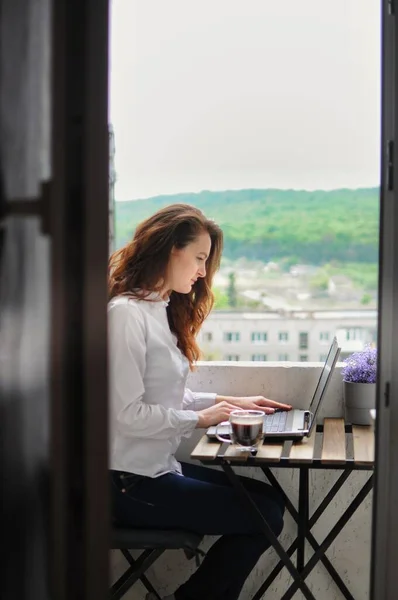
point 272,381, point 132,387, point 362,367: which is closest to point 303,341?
point 272,381

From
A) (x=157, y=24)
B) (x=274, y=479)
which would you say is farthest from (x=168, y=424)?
(x=157, y=24)

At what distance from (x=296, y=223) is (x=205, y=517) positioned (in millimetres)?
5891

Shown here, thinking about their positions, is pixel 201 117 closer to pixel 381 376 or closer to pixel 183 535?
pixel 183 535

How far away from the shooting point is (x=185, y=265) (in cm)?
247

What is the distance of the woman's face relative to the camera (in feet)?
8.07

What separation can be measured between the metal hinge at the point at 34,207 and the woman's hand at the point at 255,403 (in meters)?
1.53

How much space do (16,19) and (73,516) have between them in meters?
0.75

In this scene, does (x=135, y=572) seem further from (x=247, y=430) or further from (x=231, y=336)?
(x=231, y=336)

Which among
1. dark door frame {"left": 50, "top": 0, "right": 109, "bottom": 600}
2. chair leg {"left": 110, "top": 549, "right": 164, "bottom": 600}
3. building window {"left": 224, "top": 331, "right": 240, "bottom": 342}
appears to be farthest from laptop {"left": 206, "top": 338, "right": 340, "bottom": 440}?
building window {"left": 224, "top": 331, "right": 240, "bottom": 342}

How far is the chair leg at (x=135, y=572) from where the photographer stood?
2342 millimetres

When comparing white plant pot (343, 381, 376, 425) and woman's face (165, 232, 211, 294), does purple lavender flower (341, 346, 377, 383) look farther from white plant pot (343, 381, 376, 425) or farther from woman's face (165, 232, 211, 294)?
woman's face (165, 232, 211, 294)

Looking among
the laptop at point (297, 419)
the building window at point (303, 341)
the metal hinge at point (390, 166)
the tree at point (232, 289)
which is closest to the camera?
the metal hinge at point (390, 166)

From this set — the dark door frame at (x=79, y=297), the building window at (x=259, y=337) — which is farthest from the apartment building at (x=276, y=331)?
the dark door frame at (x=79, y=297)

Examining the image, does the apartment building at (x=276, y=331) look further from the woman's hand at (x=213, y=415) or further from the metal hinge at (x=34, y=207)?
A: the metal hinge at (x=34, y=207)
